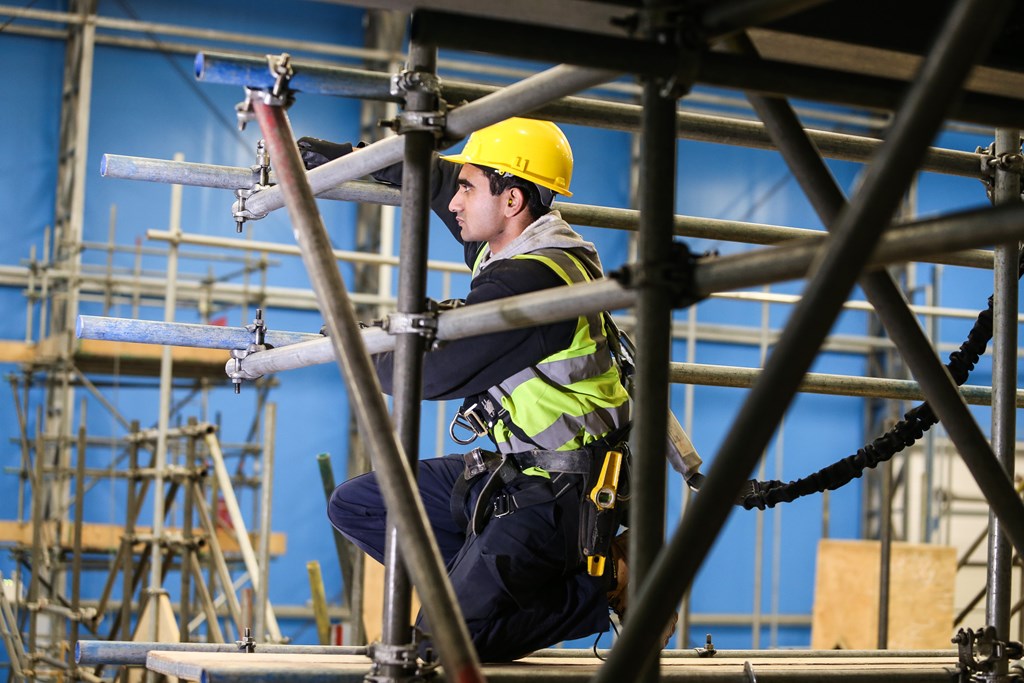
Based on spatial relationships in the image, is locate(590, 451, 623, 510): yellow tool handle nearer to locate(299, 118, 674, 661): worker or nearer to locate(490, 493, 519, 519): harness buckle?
locate(299, 118, 674, 661): worker

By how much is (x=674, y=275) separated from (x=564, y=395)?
1.23 metres

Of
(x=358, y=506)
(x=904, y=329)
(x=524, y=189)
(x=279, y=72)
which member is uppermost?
(x=524, y=189)

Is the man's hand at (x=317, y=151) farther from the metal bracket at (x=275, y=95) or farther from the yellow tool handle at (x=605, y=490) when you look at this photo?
the yellow tool handle at (x=605, y=490)

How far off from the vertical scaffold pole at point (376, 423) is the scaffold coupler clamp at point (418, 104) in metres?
0.29

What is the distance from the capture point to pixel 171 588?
15.1 metres

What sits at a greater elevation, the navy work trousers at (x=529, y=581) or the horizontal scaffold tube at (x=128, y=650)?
the navy work trousers at (x=529, y=581)

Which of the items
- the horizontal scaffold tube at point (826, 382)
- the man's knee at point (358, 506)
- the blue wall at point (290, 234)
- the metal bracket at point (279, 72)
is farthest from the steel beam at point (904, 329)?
the blue wall at point (290, 234)

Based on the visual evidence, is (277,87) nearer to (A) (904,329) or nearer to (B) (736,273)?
(B) (736,273)

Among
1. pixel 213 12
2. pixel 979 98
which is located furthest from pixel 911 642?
pixel 213 12

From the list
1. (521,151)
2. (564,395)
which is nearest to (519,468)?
(564,395)

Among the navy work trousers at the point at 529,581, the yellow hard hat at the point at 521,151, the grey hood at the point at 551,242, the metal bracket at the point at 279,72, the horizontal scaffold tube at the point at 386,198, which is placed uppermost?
the yellow hard hat at the point at 521,151

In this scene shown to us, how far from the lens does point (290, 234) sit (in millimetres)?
15859

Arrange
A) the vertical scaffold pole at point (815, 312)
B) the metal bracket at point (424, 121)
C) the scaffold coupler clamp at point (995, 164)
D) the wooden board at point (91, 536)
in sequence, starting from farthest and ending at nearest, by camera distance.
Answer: the wooden board at point (91, 536) < the scaffold coupler clamp at point (995, 164) < the metal bracket at point (424, 121) < the vertical scaffold pole at point (815, 312)

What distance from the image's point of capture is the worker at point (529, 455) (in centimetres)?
304
